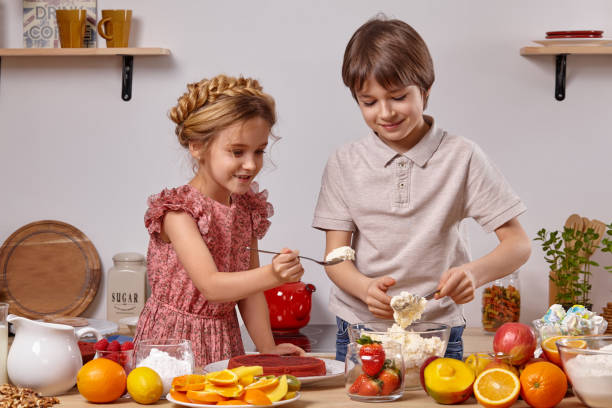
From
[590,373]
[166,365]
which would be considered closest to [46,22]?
[166,365]

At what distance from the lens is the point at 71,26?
2.34 meters

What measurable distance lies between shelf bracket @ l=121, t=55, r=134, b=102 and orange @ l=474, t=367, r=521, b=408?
66.4 inches

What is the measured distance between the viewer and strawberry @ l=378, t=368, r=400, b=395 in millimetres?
1054

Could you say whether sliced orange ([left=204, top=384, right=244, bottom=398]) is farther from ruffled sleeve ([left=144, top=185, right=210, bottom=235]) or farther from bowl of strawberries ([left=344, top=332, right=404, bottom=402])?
ruffled sleeve ([left=144, top=185, right=210, bottom=235])

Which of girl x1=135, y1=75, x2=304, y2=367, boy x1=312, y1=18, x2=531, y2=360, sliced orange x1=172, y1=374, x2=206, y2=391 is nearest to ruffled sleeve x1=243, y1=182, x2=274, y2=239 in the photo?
girl x1=135, y1=75, x2=304, y2=367

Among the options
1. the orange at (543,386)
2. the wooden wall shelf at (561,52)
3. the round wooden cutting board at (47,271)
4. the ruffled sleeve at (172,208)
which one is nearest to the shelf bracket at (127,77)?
the round wooden cutting board at (47,271)

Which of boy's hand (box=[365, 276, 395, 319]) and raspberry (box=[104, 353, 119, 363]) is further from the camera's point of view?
boy's hand (box=[365, 276, 395, 319])

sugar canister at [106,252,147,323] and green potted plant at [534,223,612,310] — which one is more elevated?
green potted plant at [534,223,612,310]

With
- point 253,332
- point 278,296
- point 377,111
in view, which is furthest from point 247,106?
point 278,296

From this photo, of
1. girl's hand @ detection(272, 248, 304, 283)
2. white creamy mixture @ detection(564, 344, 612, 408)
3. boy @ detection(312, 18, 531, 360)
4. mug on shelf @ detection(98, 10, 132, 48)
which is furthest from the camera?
mug on shelf @ detection(98, 10, 132, 48)

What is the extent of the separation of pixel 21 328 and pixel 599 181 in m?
1.84

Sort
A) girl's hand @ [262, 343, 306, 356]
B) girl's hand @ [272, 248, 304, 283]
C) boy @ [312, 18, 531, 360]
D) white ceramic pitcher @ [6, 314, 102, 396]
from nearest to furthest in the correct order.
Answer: white ceramic pitcher @ [6, 314, 102, 396], girl's hand @ [272, 248, 304, 283], girl's hand @ [262, 343, 306, 356], boy @ [312, 18, 531, 360]

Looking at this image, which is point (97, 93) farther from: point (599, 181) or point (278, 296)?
point (599, 181)

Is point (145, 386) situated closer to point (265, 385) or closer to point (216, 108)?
point (265, 385)
